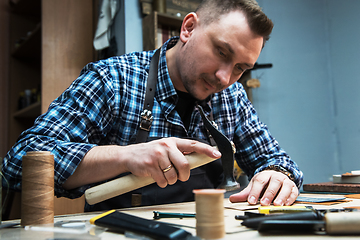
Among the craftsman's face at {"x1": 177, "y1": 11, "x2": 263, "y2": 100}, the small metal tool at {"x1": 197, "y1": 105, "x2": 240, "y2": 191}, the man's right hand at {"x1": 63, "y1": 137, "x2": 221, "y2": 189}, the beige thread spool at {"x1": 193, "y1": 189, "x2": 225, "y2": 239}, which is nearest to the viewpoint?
the beige thread spool at {"x1": 193, "y1": 189, "x2": 225, "y2": 239}

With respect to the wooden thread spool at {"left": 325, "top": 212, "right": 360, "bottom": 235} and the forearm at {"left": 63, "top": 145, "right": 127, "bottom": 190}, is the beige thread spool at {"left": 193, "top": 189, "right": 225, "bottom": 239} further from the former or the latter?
the forearm at {"left": 63, "top": 145, "right": 127, "bottom": 190}

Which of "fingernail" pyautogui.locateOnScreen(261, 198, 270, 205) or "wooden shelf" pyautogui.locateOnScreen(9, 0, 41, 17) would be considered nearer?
"fingernail" pyautogui.locateOnScreen(261, 198, 270, 205)

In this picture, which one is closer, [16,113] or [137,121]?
[137,121]

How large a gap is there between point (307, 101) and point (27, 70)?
3.17 m

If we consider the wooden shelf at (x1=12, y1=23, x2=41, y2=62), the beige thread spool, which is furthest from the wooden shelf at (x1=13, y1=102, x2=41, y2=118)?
the beige thread spool

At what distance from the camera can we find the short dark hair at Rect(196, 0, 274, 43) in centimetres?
124

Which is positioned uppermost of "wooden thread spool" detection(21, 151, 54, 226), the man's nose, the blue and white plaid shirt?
the man's nose

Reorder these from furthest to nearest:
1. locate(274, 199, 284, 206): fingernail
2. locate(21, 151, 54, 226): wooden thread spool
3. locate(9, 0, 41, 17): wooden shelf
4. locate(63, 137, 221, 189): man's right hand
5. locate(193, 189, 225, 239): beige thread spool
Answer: locate(9, 0, 41, 17): wooden shelf, locate(274, 199, 284, 206): fingernail, locate(63, 137, 221, 189): man's right hand, locate(21, 151, 54, 226): wooden thread spool, locate(193, 189, 225, 239): beige thread spool

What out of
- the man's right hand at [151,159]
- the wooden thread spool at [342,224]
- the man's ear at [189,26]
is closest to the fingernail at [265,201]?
the man's right hand at [151,159]

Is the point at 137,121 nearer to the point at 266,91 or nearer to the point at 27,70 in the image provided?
the point at 266,91

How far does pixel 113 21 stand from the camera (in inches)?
101

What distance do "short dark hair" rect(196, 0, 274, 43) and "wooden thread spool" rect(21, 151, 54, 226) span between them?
904mm

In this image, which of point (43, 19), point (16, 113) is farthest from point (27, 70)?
point (43, 19)

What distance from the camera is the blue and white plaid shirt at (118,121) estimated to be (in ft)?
3.21
